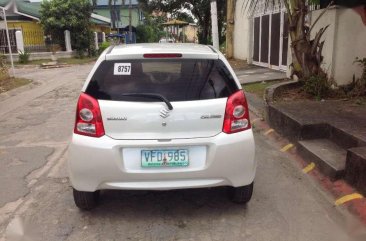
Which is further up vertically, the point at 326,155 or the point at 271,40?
the point at 271,40

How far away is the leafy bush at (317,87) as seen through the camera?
7477 millimetres

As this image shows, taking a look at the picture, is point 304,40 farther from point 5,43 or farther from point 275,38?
point 5,43

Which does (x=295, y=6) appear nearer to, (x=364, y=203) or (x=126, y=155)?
(x=364, y=203)

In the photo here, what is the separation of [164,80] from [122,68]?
0.39m

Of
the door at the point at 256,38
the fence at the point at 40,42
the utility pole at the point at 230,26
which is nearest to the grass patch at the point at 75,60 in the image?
the fence at the point at 40,42

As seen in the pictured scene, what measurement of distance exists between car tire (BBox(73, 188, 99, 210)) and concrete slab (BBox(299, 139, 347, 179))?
103 inches

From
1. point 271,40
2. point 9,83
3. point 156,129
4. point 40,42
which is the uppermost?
point 271,40

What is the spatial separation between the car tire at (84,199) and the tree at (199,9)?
1015 inches

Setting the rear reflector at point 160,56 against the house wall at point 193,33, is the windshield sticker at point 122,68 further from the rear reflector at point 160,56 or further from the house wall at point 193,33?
the house wall at point 193,33

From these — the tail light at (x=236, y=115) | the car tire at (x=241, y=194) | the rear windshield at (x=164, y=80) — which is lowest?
the car tire at (x=241, y=194)

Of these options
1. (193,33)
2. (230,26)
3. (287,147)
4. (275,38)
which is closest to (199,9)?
(230,26)

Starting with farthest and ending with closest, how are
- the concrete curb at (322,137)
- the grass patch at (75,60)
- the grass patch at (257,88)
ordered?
the grass patch at (75,60)
the grass patch at (257,88)
the concrete curb at (322,137)

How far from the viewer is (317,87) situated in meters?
7.47

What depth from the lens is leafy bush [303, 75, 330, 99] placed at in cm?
748
